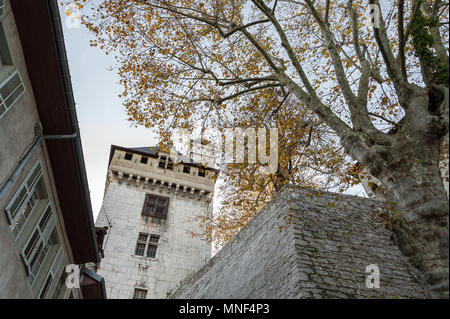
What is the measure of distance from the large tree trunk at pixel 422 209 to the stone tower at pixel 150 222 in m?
14.3

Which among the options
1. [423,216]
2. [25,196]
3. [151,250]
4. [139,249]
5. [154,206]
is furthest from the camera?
[154,206]

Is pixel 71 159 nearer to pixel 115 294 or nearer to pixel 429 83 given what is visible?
pixel 429 83

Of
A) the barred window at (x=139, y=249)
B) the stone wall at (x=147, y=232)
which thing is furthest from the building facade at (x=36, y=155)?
the barred window at (x=139, y=249)

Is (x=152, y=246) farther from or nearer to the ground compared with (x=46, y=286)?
farther from the ground

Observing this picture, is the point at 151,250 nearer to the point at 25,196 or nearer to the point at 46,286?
the point at 46,286

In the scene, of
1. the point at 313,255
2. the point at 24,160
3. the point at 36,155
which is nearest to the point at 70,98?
the point at 36,155

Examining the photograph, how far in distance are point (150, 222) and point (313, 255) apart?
18239 mm

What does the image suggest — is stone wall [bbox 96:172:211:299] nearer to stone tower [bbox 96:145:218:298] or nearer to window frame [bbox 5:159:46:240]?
A: stone tower [bbox 96:145:218:298]

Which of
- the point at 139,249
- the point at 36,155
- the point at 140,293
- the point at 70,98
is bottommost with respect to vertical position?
the point at 36,155

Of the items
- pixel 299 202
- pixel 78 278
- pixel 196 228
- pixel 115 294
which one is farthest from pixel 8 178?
pixel 196 228

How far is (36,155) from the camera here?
279 inches

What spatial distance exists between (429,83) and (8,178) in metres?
7.95

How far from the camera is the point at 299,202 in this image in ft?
30.0

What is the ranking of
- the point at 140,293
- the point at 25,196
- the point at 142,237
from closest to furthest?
the point at 25,196 → the point at 140,293 → the point at 142,237
